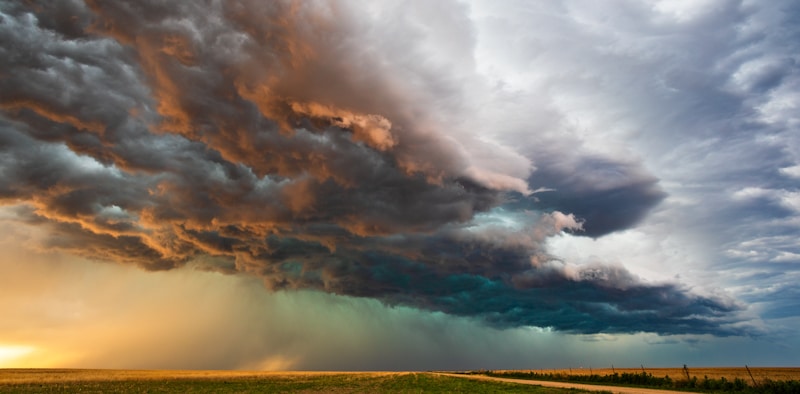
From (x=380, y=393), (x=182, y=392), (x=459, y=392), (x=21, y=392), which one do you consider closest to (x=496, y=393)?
(x=459, y=392)

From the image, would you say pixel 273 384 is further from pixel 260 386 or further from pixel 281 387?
pixel 281 387

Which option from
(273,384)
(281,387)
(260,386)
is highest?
(273,384)

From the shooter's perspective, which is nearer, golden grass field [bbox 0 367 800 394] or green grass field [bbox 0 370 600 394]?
green grass field [bbox 0 370 600 394]

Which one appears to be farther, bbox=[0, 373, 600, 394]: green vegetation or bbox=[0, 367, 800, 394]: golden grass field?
bbox=[0, 367, 800, 394]: golden grass field

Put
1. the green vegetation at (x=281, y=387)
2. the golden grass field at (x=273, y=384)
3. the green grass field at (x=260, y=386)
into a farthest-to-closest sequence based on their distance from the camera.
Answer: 1. the golden grass field at (x=273, y=384)
2. the green grass field at (x=260, y=386)
3. the green vegetation at (x=281, y=387)

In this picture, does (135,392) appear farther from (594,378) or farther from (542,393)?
(594,378)

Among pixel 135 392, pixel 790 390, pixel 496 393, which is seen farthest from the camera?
pixel 135 392

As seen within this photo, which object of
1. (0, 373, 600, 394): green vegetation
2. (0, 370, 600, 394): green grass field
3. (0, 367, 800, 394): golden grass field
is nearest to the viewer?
(0, 373, 600, 394): green vegetation

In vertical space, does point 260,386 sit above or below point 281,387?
above

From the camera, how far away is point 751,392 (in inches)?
1917

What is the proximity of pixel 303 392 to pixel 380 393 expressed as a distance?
46.5 ft

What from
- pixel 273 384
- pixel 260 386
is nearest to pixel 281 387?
pixel 260 386

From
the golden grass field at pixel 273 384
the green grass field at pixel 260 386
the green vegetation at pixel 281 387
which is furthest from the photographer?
the golden grass field at pixel 273 384

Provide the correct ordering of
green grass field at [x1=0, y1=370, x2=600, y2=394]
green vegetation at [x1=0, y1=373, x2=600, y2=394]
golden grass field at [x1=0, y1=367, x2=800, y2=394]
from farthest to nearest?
1. golden grass field at [x1=0, y1=367, x2=800, y2=394]
2. green grass field at [x1=0, y1=370, x2=600, y2=394]
3. green vegetation at [x1=0, y1=373, x2=600, y2=394]
